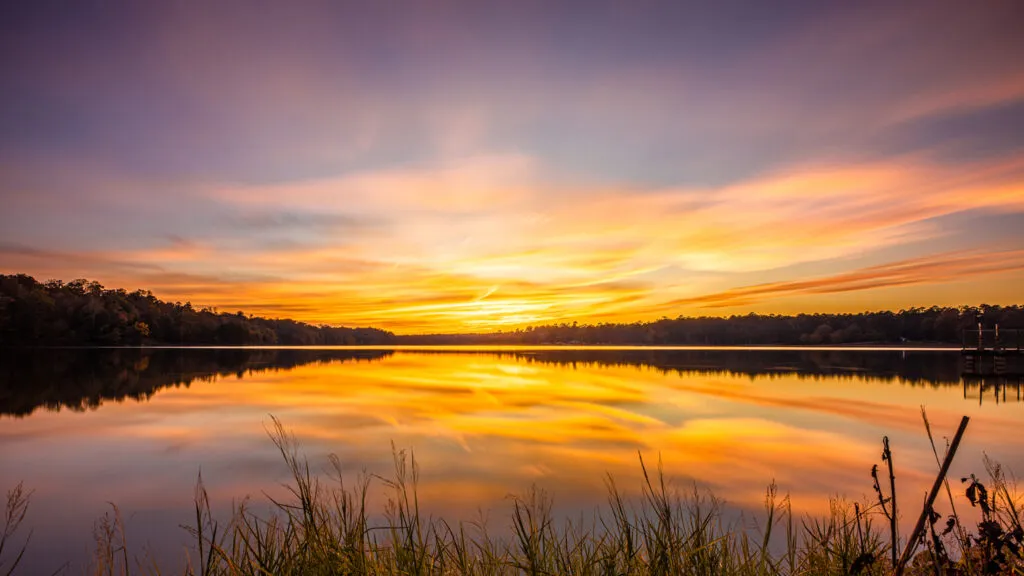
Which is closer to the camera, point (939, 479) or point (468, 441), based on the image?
point (939, 479)

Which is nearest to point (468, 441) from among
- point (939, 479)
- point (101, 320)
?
point (939, 479)

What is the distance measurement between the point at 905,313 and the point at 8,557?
15569 cm

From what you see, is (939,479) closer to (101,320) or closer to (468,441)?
(468,441)

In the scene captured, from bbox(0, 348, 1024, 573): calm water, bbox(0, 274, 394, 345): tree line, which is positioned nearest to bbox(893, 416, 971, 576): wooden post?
bbox(0, 348, 1024, 573): calm water

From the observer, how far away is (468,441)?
17.3 m

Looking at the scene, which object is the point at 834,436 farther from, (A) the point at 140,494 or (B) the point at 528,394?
(A) the point at 140,494

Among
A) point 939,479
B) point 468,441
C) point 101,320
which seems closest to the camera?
point 939,479

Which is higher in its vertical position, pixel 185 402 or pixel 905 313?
pixel 905 313

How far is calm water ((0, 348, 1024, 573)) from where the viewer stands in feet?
37.4

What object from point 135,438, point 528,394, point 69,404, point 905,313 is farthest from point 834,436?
point 905,313

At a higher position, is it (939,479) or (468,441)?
(939,479)

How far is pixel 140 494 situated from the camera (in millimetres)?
11828

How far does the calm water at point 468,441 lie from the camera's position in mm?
11406

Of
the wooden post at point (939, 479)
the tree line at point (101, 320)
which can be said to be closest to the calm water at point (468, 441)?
the wooden post at point (939, 479)
